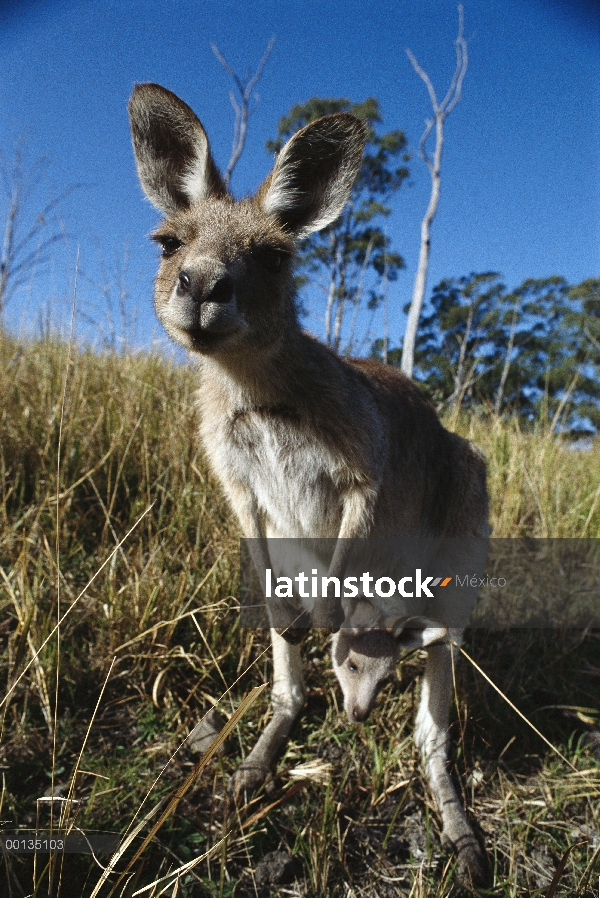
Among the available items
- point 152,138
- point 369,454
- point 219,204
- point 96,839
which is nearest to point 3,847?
point 96,839

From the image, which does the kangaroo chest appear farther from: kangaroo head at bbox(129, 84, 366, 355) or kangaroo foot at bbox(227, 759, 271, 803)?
kangaroo foot at bbox(227, 759, 271, 803)

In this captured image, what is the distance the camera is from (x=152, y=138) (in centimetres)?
200

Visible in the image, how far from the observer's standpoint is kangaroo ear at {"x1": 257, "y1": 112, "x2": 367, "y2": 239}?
1.86 meters

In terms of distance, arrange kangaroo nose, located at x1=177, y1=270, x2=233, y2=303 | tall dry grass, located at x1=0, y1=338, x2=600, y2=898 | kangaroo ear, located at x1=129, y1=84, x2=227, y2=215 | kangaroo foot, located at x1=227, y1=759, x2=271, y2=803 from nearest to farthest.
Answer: kangaroo nose, located at x1=177, y1=270, x2=233, y2=303 < tall dry grass, located at x1=0, y1=338, x2=600, y2=898 < kangaroo ear, located at x1=129, y1=84, x2=227, y2=215 < kangaroo foot, located at x1=227, y1=759, x2=271, y2=803

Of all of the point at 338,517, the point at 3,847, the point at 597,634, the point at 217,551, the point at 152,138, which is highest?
the point at 152,138

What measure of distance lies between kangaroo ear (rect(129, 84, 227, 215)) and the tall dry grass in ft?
4.12

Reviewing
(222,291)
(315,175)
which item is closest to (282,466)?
(222,291)

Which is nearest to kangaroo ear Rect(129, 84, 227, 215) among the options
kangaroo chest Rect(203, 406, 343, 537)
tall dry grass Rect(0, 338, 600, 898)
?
kangaroo chest Rect(203, 406, 343, 537)

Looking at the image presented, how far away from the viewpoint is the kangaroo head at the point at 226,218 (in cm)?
163

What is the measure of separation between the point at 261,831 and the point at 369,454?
4.44ft

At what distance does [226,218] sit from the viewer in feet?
6.28

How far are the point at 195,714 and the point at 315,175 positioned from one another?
2.21m

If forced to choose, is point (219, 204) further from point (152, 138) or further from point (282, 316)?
point (282, 316)

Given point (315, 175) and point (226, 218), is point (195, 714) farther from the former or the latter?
point (315, 175)
